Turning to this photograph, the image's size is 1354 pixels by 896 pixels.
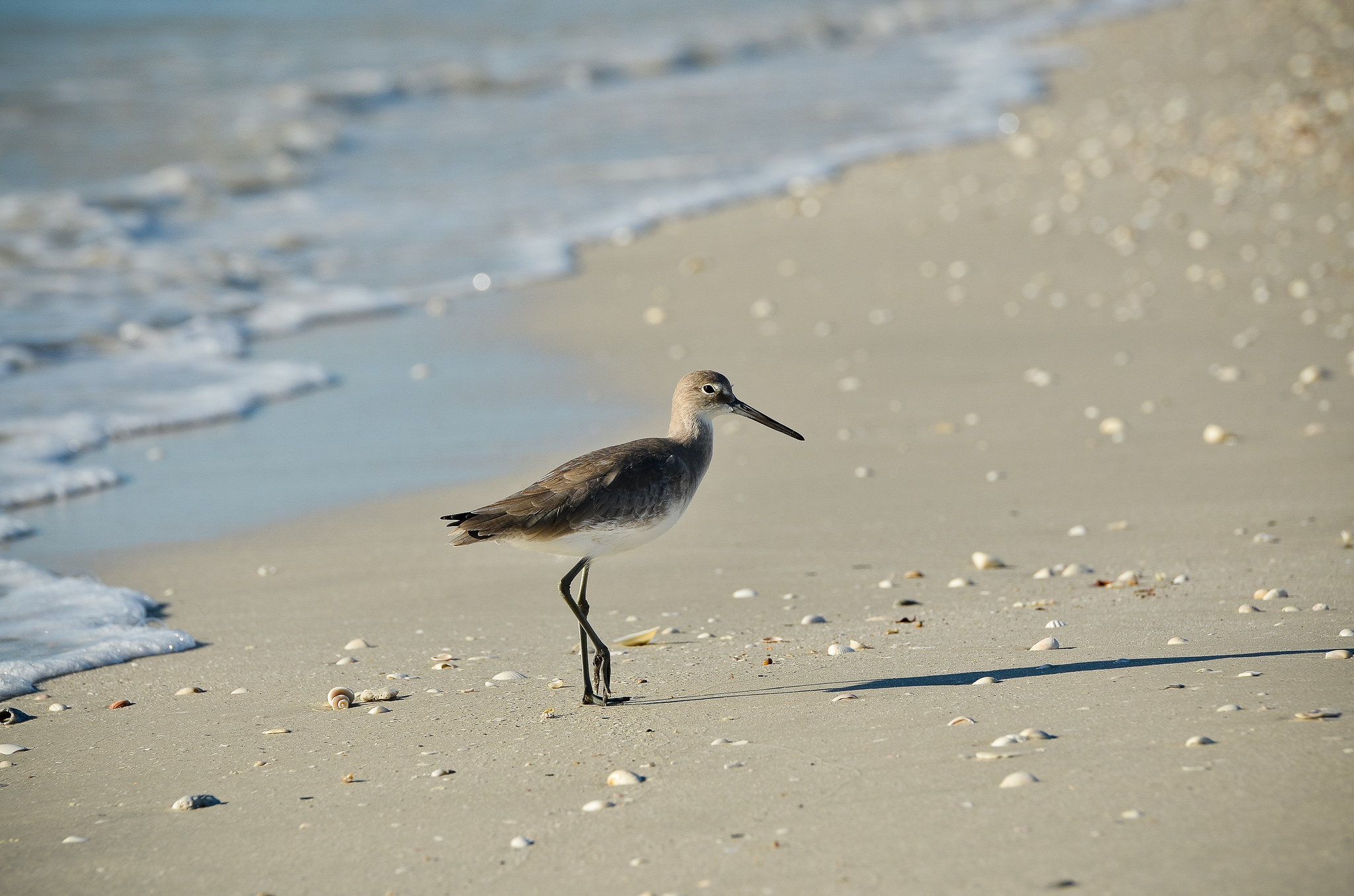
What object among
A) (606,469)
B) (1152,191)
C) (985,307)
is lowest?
(606,469)

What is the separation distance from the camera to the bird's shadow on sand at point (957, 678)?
4359 millimetres

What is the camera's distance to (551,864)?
343 centimetres

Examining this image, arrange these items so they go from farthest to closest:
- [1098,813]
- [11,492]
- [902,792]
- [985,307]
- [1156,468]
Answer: [985,307]
[11,492]
[1156,468]
[902,792]
[1098,813]

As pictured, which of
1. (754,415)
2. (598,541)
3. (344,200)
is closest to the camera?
(598,541)

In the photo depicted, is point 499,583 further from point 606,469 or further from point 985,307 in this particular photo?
point 985,307

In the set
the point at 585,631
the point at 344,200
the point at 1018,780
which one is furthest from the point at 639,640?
the point at 344,200

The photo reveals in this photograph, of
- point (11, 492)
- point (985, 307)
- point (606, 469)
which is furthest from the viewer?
point (985, 307)

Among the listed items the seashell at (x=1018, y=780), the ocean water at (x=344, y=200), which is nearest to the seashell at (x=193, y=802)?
the seashell at (x=1018, y=780)

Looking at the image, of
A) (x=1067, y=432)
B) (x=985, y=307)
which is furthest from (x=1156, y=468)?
(x=985, y=307)

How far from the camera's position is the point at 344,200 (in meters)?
15.4

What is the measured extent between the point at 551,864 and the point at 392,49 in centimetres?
2809

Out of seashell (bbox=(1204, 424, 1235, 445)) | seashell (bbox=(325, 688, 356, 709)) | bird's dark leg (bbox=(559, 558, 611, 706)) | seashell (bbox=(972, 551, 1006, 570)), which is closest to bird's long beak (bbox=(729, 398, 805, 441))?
bird's dark leg (bbox=(559, 558, 611, 706))

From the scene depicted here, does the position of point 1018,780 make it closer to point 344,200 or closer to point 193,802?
point 193,802

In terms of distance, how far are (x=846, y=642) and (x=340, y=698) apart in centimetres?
179
